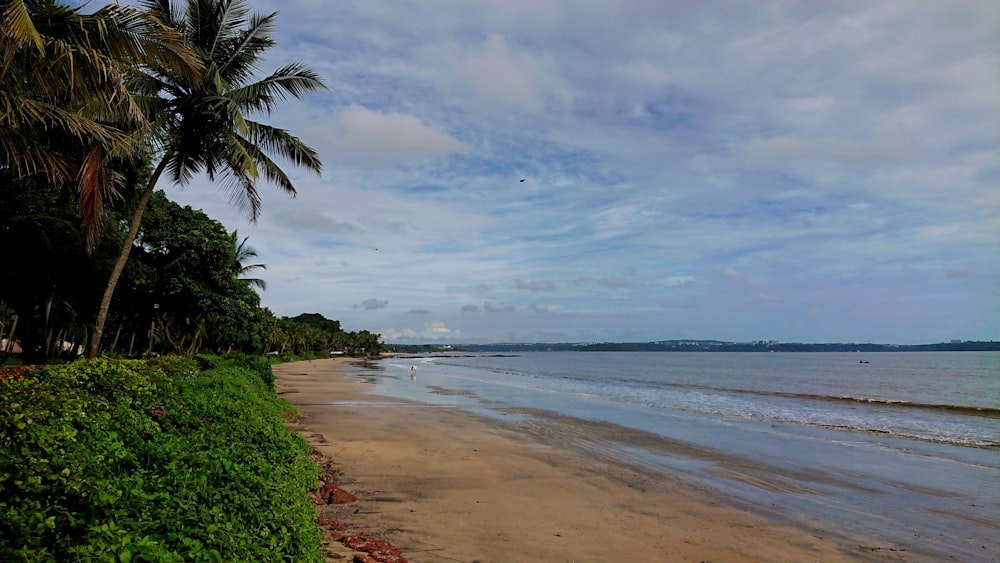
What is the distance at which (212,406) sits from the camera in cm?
682

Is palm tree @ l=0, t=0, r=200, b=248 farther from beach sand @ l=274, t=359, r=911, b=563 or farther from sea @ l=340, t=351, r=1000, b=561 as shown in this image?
sea @ l=340, t=351, r=1000, b=561

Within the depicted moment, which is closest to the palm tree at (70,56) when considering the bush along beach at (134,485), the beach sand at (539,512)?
the bush along beach at (134,485)

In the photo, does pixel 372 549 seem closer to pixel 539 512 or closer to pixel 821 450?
pixel 539 512

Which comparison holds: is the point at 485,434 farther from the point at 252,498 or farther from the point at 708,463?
the point at 252,498

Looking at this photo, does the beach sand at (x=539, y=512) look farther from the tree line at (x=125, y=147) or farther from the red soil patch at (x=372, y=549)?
the tree line at (x=125, y=147)

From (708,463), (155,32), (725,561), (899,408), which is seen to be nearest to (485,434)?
(708,463)

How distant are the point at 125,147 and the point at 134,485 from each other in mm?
9387

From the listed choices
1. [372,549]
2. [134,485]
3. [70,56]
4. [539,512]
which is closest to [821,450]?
[539,512]

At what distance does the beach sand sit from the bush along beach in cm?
161

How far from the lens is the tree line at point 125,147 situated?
746cm

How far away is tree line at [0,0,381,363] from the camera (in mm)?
7461

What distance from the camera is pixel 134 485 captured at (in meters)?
3.34

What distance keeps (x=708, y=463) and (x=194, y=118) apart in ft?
47.4

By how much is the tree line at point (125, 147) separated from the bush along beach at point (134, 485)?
4048mm
